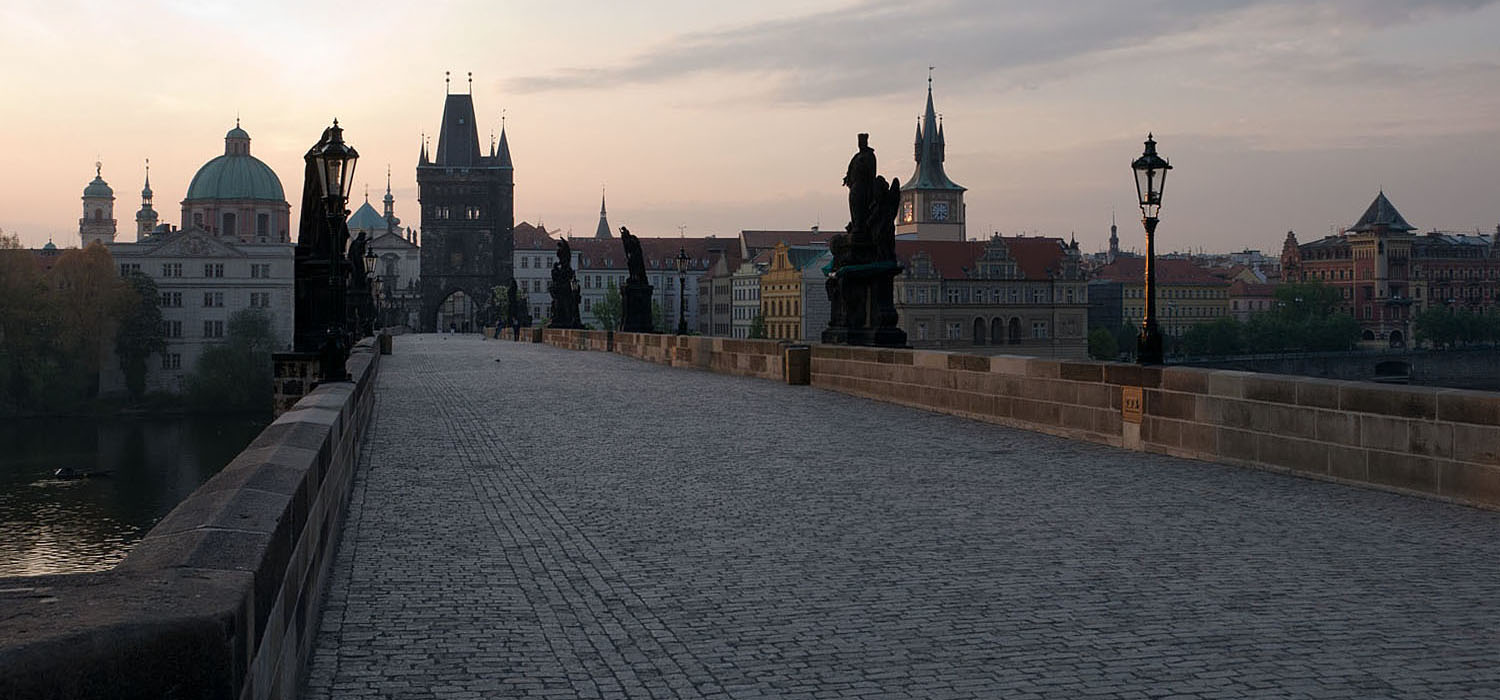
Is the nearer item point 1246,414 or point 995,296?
point 1246,414

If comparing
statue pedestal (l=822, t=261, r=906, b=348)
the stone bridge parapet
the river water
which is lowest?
the river water

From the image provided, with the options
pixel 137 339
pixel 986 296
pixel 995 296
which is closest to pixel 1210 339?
pixel 995 296

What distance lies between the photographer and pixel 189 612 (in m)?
2.97

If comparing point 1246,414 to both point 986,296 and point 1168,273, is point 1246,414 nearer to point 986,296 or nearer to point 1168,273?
point 986,296

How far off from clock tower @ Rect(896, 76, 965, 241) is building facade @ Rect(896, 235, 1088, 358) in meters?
35.2

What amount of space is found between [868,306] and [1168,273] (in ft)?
524

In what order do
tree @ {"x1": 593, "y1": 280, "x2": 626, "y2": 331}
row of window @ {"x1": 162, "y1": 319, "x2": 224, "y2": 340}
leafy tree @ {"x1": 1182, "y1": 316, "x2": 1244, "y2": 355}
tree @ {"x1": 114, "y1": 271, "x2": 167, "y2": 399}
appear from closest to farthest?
tree @ {"x1": 114, "y1": 271, "x2": 167, "y2": 399} < row of window @ {"x1": 162, "y1": 319, "x2": 224, "y2": 340} < tree @ {"x1": 593, "y1": 280, "x2": 626, "y2": 331} < leafy tree @ {"x1": 1182, "y1": 316, "x2": 1244, "y2": 355}

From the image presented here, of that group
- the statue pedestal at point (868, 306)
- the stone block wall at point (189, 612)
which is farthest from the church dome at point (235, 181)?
the stone block wall at point (189, 612)

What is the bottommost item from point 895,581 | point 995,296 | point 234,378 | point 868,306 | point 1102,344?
point 234,378

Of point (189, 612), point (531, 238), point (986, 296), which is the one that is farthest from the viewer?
point (531, 238)

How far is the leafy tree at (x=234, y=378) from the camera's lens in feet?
320

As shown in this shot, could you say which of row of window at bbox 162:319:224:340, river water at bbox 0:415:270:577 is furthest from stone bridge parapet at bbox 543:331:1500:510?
row of window at bbox 162:319:224:340

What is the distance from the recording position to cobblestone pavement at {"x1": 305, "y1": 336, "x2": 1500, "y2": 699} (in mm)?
5375

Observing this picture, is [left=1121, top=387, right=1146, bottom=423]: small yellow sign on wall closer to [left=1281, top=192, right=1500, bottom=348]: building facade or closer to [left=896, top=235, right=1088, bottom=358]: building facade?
[left=896, top=235, right=1088, bottom=358]: building facade
